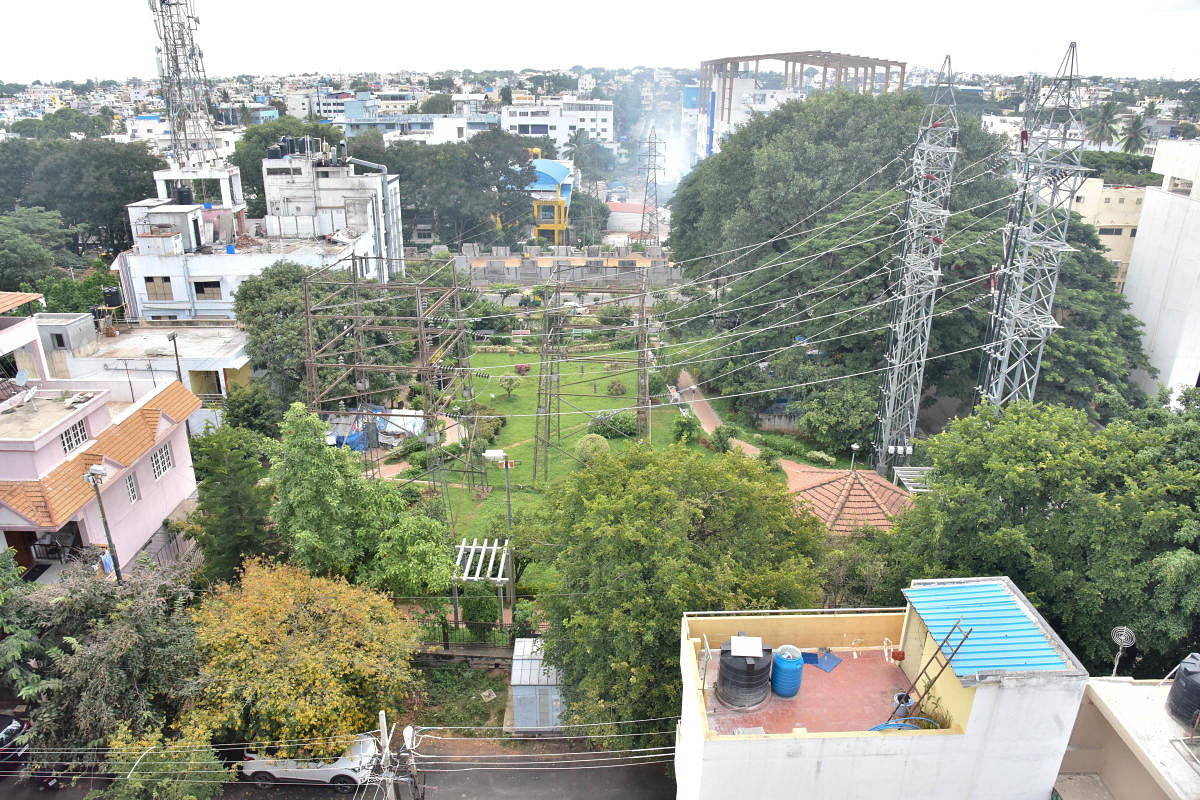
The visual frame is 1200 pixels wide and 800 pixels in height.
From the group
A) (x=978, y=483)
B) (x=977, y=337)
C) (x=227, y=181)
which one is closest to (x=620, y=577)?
(x=978, y=483)

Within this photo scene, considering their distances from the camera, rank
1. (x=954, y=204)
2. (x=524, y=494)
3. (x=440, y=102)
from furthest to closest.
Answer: (x=440, y=102), (x=954, y=204), (x=524, y=494)

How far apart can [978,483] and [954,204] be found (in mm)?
24513

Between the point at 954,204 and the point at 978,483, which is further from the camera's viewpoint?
the point at 954,204

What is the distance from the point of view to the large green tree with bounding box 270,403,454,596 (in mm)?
16766

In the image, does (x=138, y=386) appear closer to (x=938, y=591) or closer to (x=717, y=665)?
(x=717, y=665)

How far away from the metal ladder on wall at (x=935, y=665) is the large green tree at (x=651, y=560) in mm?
3421

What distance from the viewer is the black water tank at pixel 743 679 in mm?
10336

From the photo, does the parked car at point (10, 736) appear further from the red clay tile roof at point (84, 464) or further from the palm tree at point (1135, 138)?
the palm tree at point (1135, 138)

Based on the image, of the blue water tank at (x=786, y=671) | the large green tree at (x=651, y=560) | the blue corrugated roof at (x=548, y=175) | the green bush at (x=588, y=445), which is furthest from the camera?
the blue corrugated roof at (x=548, y=175)

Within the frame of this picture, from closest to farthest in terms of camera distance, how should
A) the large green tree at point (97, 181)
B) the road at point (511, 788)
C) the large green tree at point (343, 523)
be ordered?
the road at point (511, 788), the large green tree at point (343, 523), the large green tree at point (97, 181)

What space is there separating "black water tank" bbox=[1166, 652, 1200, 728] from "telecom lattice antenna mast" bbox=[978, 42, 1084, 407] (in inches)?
440

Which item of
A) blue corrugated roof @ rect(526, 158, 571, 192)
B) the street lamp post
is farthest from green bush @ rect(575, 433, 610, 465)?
blue corrugated roof @ rect(526, 158, 571, 192)

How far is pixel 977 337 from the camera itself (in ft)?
98.9

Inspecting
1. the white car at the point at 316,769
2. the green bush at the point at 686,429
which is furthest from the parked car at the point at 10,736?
the green bush at the point at 686,429
